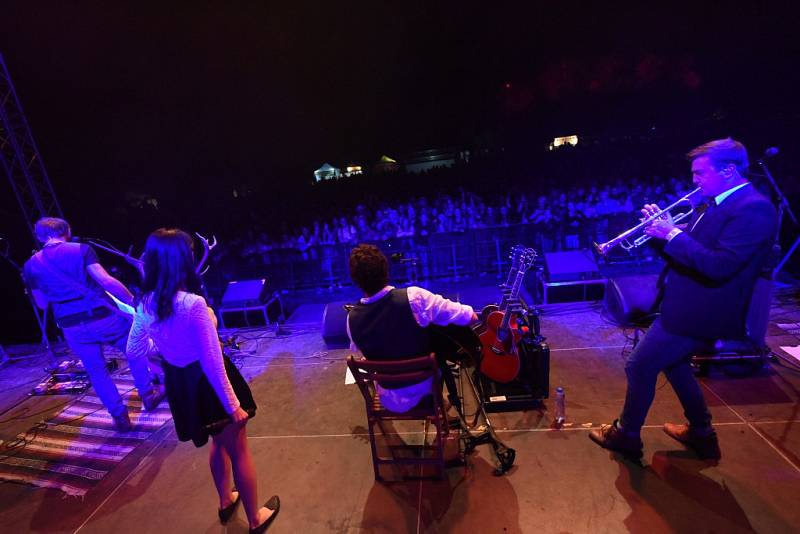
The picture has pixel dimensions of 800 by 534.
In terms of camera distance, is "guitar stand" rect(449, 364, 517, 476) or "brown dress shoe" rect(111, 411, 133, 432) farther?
"brown dress shoe" rect(111, 411, 133, 432)

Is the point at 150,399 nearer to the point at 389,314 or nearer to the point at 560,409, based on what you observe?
the point at 389,314

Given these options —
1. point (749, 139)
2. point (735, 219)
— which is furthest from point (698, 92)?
point (735, 219)

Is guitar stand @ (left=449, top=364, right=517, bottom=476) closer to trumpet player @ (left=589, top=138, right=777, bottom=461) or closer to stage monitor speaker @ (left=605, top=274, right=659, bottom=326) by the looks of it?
trumpet player @ (left=589, top=138, right=777, bottom=461)

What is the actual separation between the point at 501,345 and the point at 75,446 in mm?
4196

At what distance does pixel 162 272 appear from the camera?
164 cm

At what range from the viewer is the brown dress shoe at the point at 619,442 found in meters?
2.38

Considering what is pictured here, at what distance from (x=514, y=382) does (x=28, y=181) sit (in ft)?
25.6

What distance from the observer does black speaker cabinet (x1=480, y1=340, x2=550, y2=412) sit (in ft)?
10.0

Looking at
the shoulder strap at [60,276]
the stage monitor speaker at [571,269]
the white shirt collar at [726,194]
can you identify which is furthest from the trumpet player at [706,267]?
the shoulder strap at [60,276]

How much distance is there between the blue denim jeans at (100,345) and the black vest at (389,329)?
2.72 metres

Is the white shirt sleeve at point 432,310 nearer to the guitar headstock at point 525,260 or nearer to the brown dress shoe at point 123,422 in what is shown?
the guitar headstock at point 525,260

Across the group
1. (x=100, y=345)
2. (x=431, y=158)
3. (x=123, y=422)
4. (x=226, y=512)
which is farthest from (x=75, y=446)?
(x=431, y=158)

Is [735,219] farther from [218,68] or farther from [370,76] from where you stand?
[370,76]

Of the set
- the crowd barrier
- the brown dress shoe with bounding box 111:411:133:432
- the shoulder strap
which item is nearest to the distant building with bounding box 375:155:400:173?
the crowd barrier
